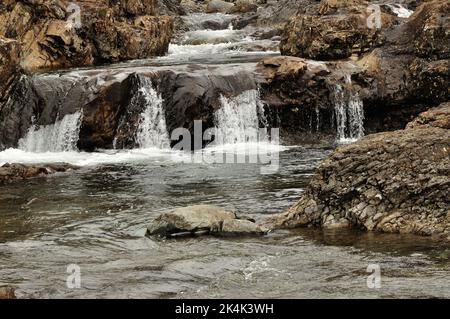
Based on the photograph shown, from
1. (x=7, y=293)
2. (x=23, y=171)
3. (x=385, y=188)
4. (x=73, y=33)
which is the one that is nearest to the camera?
(x=7, y=293)

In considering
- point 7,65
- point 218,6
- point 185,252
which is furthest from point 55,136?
point 218,6

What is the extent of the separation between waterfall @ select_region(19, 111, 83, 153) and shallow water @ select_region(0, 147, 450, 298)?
5.04 meters

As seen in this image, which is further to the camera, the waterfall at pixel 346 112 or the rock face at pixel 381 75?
the waterfall at pixel 346 112

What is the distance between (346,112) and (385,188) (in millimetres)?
12508

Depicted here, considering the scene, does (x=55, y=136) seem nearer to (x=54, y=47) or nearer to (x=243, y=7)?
(x=54, y=47)

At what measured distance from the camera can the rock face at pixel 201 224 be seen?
11.2 meters

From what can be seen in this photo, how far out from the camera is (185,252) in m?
10.2

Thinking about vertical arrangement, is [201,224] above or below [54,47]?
below

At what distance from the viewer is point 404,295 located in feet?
23.9

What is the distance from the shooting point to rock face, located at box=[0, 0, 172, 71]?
29.5 metres

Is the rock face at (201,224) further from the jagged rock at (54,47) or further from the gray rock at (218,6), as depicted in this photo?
the gray rock at (218,6)

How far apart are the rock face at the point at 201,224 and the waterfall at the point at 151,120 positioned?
10.7 meters

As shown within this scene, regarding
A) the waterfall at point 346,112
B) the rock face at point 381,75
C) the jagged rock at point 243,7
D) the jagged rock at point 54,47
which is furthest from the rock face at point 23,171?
the jagged rock at point 243,7

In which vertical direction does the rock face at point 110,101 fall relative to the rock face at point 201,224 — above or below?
above
